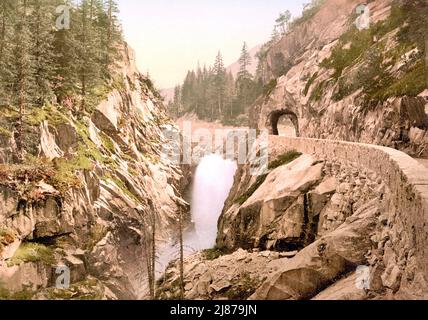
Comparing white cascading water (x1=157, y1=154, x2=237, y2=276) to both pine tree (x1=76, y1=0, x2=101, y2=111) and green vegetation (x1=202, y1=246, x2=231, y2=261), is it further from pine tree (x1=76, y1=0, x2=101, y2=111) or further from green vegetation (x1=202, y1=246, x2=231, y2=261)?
pine tree (x1=76, y1=0, x2=101, y2=111)

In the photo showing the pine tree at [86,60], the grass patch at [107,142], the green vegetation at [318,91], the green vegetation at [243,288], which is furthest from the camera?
the green vegetation at [318,91]

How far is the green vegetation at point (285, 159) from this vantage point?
28308mm

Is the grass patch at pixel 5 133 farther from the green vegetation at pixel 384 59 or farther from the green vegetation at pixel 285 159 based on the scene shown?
the green vegetation at pixel 384 59

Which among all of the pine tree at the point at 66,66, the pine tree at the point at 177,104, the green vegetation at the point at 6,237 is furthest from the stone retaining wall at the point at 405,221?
the pine tree at the point at 177,104

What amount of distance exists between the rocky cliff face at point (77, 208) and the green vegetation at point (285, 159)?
41.6ft

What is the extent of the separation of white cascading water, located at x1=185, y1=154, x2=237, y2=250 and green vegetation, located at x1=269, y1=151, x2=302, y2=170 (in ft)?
45.2

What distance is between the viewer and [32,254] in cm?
2102

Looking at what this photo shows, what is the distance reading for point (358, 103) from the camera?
30594 millimetres

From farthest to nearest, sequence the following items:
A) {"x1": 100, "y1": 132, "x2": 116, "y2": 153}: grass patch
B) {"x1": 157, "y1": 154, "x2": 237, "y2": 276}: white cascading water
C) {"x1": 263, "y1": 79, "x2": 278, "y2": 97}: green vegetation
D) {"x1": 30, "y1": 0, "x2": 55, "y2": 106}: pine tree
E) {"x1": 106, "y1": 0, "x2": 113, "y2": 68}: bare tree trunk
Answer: {"x1": 263, "y1": 79, "x2": 278, "y2": 97}: green vegetation → {"x1": 106, "y1": 0, "x2": 113, "y2": 68}: bare tree trunk → {"x1": 157, "y1": 154, "x2": 237, "y2": 276}: white cascading water → {"x1": 100, "y1": 132, "x2": 116, "y2": 153}: grass patch → {"x1": 30, "y1": 0, "x2": 55, "y2": 106}: pine tree

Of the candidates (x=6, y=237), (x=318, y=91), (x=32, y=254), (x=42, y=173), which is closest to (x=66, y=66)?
(x=42, y=173)

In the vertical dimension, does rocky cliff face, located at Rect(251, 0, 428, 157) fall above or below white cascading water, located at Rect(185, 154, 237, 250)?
above

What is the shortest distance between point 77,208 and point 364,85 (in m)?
26.7

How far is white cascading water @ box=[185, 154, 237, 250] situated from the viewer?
142 feet

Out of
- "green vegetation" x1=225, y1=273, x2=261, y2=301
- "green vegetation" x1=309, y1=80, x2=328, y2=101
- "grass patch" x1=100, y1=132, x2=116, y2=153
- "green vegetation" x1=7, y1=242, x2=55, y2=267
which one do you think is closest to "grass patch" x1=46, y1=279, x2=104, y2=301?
"green vegetation" x1=7, y1=242, x2=55, y2=267
